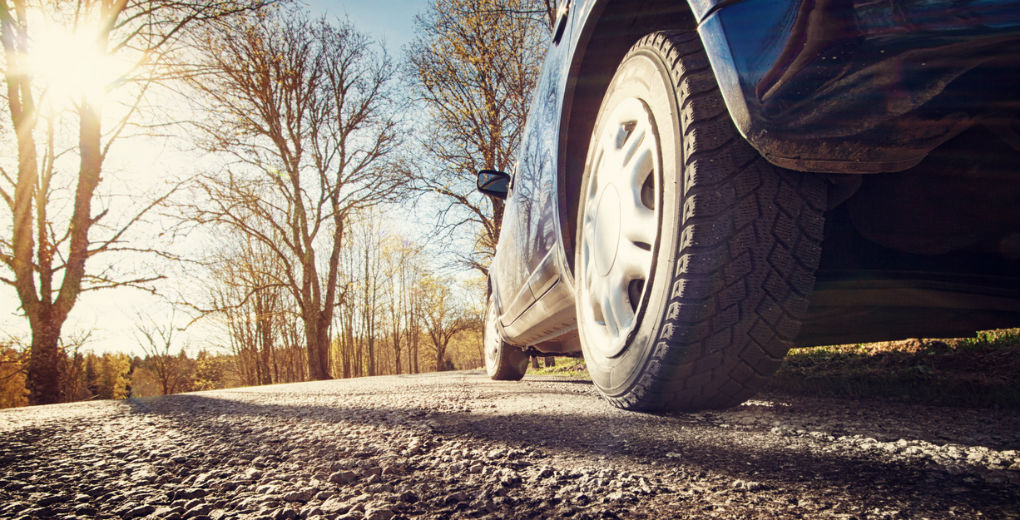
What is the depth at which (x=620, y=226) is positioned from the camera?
1432 mm

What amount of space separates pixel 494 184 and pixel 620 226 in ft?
8.04

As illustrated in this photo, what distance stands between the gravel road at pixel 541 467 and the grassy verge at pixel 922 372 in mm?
328

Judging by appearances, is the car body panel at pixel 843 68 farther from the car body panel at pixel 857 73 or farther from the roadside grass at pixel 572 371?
the roadside grass at pixel 572 371

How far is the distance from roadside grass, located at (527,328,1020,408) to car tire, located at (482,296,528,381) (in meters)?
2.38

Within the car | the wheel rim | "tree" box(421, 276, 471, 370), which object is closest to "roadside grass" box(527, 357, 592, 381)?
the wheel rim

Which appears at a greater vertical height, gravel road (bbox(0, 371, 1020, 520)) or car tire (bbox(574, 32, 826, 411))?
car tire (bbox(574, 32, 826, 411))

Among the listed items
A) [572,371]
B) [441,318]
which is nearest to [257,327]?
[441,318]

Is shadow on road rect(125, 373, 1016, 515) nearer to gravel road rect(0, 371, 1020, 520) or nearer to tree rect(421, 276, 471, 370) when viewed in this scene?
gravel road rect(0, 371, 1020, 520)

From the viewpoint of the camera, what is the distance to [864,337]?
1564 mm

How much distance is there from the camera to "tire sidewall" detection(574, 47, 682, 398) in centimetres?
112

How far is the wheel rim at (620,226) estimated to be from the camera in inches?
51.0

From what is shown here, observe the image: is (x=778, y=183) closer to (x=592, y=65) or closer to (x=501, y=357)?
(x=592, y=65)

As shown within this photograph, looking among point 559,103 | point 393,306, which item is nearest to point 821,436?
point 559,103

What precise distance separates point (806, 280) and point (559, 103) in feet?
4.11
